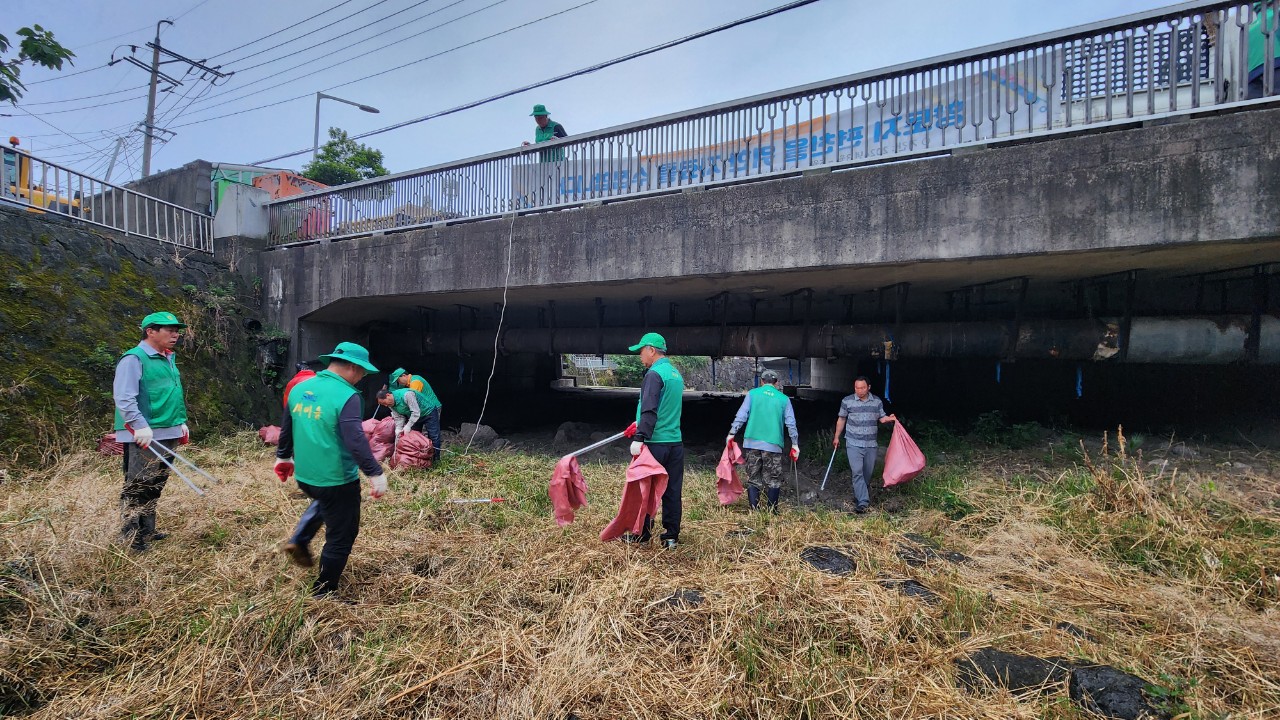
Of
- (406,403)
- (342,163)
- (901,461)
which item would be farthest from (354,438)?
(342,163)

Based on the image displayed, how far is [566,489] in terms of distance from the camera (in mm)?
4383

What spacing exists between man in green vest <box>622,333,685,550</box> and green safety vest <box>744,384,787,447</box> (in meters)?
1.56

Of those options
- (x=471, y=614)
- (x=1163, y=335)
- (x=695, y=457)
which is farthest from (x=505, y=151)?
(x=1163, y=335)

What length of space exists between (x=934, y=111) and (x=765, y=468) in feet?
12.5

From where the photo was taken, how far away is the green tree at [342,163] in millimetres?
16719

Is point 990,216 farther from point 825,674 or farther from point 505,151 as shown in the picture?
point 505,151

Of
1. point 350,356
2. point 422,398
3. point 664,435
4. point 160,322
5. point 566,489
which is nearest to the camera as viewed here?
point 350,356

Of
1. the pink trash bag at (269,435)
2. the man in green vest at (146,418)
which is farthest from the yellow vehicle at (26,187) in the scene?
the man in green vest at (146,418)

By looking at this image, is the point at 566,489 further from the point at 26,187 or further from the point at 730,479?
the point at 26,187

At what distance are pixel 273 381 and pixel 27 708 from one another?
7.92 m

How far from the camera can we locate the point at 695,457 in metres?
8.19

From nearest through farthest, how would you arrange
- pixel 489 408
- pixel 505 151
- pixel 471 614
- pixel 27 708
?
pixel 27 708
pixel 471 614
pixel 505 151
pixel 489 408

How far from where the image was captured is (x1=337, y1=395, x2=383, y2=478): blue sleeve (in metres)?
3.13

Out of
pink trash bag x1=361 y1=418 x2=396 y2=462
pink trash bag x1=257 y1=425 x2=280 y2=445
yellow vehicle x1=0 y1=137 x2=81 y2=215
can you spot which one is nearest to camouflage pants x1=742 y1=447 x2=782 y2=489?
pink trash bag x1=361 y1=418 x2=396 y2=462
